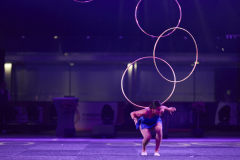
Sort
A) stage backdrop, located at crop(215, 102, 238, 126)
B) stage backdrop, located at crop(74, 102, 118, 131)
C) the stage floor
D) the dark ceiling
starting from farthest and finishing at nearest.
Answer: stage backdrop, located at crop(74, 102, 118, 131) < stage backdrop, located at crop(215, 102, 238, 126) < the dark ceiling < the stage floor

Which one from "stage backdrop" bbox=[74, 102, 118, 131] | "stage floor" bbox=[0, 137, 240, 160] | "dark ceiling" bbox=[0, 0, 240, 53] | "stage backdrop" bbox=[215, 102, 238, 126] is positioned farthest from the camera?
"stage backdrop" bbox=[74, 102, 118, 131]

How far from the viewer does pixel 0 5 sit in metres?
15.6

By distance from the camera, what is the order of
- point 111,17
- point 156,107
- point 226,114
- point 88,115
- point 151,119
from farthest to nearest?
point 88,115 → point 111,17 → point 226,114 → point 151,119 → point 156,107

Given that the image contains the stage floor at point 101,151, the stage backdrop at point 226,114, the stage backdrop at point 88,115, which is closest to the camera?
the stage floor at point 101,151

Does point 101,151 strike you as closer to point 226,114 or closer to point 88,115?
point 88,115

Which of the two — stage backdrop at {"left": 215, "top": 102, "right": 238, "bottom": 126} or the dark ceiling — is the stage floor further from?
the dark ceiling

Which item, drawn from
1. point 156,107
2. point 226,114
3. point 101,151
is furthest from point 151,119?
point 226,114

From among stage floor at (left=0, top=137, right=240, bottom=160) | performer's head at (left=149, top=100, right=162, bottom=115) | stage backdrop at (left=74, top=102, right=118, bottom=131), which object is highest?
performer's head at (left=149, top=100, right=162, bottom=115)

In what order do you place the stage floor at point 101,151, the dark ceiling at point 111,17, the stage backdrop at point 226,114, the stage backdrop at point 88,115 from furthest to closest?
the stage backdrop at point 88,115 → the stage backdrop at point 226,114 → the dark ceiling at point 111,17 → the stage floor at point 101,151

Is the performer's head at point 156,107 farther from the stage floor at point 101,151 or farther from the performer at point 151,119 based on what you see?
the stage floor at point 101,151

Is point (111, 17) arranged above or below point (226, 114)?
above

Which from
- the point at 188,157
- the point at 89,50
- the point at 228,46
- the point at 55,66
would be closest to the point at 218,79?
the point at 228,46

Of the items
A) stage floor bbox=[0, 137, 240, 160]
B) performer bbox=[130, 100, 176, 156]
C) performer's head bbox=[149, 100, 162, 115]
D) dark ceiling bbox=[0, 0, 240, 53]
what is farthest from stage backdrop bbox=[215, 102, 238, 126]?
performer's head bbox=[149, 100, 162, 115]

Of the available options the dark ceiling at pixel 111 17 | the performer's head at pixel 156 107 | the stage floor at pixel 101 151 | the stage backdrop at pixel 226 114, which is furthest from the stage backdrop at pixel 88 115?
the performer's head at pixel 156 107
